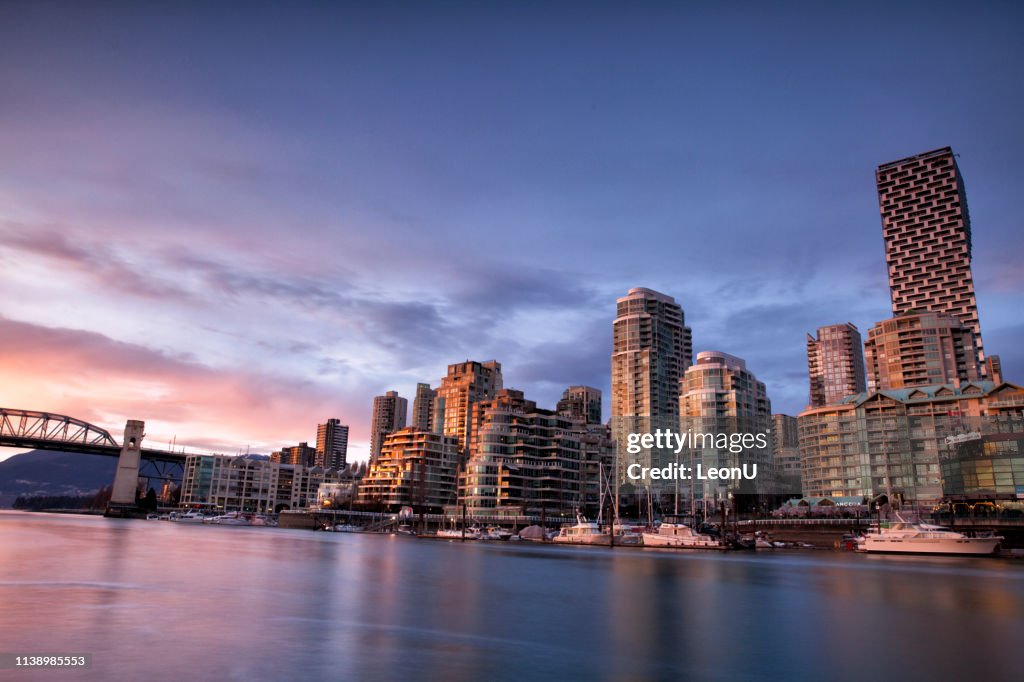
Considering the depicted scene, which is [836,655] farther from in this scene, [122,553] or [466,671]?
[122,553]

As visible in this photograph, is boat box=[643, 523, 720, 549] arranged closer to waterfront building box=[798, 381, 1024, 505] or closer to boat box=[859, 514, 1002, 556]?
boat box=[859, 514, 1002, 556]

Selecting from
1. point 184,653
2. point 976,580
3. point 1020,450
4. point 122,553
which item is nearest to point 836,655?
point 184,653

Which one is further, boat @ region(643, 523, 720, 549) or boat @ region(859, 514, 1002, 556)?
boat @ region(643, 523, 720, 549)

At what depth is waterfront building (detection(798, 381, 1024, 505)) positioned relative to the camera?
160 metres

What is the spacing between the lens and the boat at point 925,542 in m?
100

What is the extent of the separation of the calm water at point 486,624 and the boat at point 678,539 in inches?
2445

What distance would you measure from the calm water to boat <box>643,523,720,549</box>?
6210 centimetres

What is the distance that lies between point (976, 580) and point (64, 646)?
6793 centimetres

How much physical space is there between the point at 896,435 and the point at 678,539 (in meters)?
78.7

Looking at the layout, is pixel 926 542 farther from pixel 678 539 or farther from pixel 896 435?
pixel 896 435

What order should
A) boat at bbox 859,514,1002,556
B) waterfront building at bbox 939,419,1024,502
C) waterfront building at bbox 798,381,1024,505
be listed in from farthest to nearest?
waterfront building at bbox 798,381,1024,505, waterfront building at bbox 939,419,1024,502, boat at bbox 859,514,1002,556

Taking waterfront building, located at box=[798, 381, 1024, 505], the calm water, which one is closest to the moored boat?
the calm water

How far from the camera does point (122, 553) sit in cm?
6619

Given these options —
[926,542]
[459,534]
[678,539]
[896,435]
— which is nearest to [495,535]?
[459,534]
